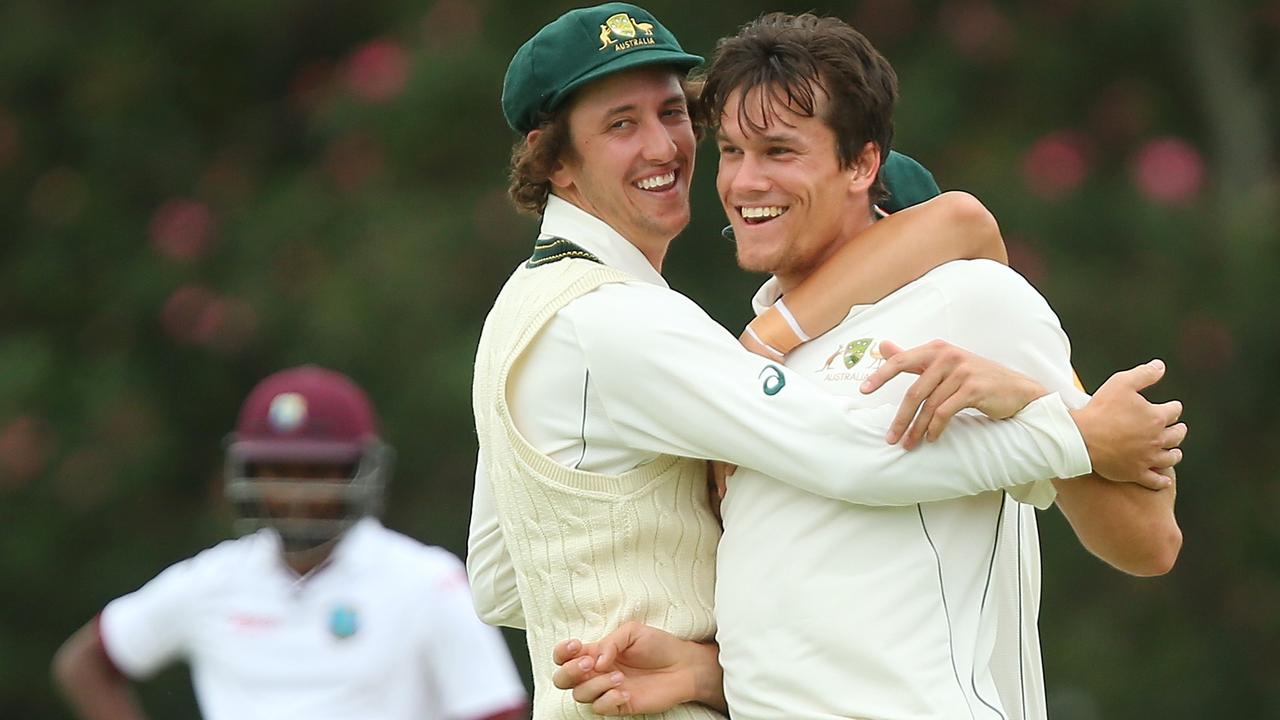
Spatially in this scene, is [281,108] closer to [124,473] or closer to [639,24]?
[124,473]

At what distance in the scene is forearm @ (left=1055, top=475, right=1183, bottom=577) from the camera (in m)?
3.20

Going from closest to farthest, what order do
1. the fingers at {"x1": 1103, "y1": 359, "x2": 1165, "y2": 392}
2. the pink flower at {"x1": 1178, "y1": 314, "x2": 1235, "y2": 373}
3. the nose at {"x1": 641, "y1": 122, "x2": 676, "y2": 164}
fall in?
the fingers at {"x1": 1103, "y1": 359, "x2": 1165, "y2": 392} < the nose at {"x1": 641, "y1": 122, "x2": 676, "y2": 164} < the pink flower at {"x1": 1178, "y1": 314, "x2": 1235, "y2": 373}

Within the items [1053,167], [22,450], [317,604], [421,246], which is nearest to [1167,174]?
[1053,167]

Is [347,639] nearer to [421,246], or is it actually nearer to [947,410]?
[947,410]

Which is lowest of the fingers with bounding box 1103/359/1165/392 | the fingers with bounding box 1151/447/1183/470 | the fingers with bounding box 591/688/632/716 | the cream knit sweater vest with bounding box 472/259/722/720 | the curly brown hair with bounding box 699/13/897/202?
the fingers with bounding box 591/688/632/716

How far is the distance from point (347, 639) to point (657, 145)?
206 cm

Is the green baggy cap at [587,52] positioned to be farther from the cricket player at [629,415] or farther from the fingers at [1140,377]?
the fingers at [1140,377]

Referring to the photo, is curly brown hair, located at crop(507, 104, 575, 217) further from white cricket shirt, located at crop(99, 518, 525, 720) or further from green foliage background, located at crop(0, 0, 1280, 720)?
green foliage background, located at crop(0, 0, 1280, 720)

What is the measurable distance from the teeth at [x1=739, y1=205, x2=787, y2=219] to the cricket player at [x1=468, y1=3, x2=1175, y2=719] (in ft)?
0.52

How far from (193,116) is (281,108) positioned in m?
0.41

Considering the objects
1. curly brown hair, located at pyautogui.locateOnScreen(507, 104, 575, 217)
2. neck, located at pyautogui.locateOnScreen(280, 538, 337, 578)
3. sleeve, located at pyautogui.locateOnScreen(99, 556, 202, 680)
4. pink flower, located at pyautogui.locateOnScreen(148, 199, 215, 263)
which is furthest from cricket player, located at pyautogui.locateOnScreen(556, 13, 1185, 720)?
pink flower, located at pyautogui.locateOnScreen(148, 199, 215, 263)

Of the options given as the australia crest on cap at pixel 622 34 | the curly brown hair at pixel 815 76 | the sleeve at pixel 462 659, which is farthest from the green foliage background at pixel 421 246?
the curly brown hair at pixel 815 76

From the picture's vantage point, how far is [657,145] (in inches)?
144

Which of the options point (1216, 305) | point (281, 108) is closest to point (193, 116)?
point (281, 108)
